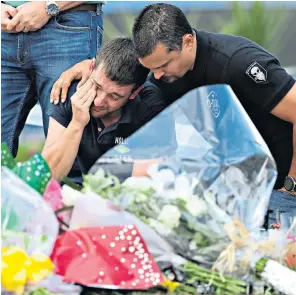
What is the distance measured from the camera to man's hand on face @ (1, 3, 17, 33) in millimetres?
3197

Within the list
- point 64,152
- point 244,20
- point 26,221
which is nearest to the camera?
point 26,221

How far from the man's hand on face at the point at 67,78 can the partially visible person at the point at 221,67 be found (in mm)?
293

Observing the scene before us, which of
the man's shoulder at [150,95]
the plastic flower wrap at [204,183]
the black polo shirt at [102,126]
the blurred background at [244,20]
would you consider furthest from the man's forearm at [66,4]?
the blurred background at [244,20]

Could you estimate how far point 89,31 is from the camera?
3.27 metres

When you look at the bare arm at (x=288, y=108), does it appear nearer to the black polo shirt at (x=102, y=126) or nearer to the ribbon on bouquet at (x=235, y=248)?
the black polo shirt at (x=102, y=126)

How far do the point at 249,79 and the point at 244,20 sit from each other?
5.55 m

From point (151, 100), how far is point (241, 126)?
1002mm

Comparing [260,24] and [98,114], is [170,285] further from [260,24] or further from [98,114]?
[260,24]

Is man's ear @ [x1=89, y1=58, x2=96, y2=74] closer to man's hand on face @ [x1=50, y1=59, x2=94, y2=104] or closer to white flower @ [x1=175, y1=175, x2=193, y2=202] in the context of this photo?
man's hand on face @ [x1=50, y1=59, x2=94, y2=104]

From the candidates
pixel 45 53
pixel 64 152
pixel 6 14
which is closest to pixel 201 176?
pixel 64 152

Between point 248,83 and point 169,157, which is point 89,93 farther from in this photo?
point 169,157

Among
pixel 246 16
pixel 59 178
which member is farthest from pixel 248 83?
pixel 246 16

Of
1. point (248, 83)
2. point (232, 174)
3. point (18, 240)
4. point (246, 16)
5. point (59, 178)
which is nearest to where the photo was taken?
point (18, 240)

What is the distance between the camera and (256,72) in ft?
9.78
